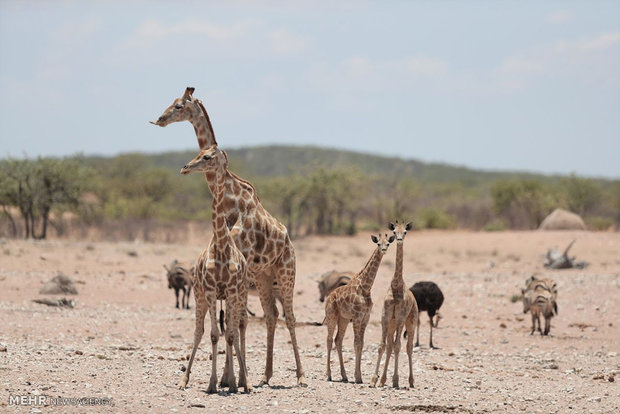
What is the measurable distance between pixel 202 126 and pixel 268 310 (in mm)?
2976

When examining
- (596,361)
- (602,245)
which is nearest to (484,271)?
(602,245)

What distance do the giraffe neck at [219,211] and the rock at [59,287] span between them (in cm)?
1220

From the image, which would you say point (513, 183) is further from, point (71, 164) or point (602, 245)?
point (71, 164)

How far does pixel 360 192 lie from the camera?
52.7m

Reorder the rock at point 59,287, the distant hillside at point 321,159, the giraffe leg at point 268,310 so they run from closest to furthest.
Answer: the giraffe leg at point 268,310, the rock at point 59,287, the distant hillside at point 321,159

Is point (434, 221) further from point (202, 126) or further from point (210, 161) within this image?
point (210, 161)

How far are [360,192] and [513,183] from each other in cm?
1190

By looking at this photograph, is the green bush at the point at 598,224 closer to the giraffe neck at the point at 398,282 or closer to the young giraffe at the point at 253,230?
the giraffe neck at the point at 398,282

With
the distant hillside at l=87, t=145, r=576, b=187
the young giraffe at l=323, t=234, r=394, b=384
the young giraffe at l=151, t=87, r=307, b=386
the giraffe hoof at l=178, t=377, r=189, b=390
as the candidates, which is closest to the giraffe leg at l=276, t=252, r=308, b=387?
the young giraffe at l=151, t=87, r=307, b=386

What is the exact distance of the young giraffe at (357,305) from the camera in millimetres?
12102

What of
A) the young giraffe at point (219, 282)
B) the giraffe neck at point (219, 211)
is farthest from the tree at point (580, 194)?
the young giraffe at point (219, 282)

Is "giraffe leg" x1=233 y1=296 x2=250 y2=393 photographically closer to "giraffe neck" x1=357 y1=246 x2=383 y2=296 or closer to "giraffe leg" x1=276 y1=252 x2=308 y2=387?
"giraffe leg" x1=276 y1=252 x2=308 y2=387

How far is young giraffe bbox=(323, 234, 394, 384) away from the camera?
39.7 feet

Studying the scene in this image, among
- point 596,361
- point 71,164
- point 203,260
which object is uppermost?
point 71,164
